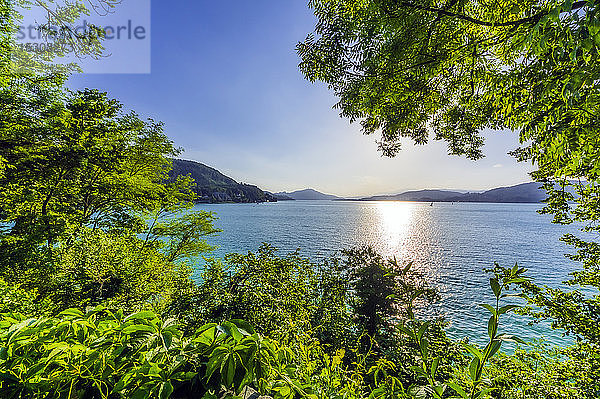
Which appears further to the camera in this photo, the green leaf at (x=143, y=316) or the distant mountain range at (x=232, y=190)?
the distant mountain range at (x=232, y=190)

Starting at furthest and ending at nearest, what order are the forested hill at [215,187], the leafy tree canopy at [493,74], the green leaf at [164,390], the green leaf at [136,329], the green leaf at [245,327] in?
1. the forested hill at [215,187]
2. the leafy tree canopy at [493,74]
3. the green leaf at [245,327]
4. the green leaf at [136,329]
5. the green leaf at [164,390]

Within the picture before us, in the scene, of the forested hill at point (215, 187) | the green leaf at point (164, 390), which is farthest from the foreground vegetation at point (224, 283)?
the forested hill at point (215, 187)

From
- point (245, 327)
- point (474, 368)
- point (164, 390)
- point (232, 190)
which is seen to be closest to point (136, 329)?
point (164, 390)

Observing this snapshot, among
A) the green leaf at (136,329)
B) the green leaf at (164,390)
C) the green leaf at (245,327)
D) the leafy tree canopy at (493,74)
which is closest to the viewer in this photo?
the green leaf at (164,390)

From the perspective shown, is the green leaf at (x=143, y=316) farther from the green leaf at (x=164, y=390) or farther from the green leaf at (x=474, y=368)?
the green leaf at (x=474, y=368)

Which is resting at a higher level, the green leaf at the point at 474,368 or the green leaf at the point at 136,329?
the green leaf at the point at 136,329

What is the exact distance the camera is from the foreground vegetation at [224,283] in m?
0.97

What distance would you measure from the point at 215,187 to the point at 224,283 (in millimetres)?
136897

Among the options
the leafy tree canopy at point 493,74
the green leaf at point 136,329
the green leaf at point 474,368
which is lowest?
the green leaf at point 474,368

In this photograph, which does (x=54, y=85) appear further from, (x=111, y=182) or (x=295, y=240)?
(x=295, y=240)

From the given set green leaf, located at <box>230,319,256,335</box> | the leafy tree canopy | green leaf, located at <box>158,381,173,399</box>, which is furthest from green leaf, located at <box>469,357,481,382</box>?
the leafy tree canopy

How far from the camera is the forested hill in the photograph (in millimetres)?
121869

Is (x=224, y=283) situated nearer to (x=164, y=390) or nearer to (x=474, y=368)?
(x=164, y=390)

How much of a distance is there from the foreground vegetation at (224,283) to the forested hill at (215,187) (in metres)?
104
